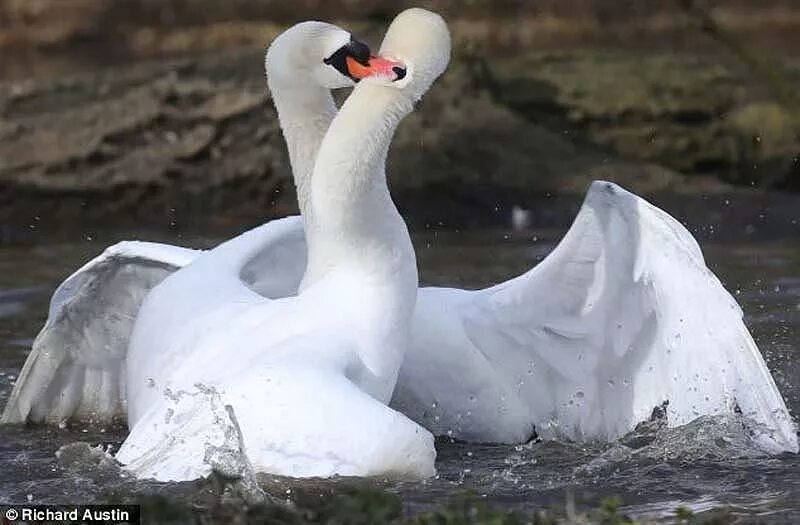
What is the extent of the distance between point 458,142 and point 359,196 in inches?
333

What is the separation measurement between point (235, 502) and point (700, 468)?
2.47 metres

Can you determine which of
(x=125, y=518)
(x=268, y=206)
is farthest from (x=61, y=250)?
(x=125, y=518)

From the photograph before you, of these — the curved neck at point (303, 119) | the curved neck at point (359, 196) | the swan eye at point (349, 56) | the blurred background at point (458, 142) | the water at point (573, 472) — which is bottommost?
the water at point (573, 472)

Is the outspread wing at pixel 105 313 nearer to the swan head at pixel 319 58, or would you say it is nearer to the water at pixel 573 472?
the water at pixel 573 472

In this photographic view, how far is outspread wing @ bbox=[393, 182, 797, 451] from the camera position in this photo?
7.44m

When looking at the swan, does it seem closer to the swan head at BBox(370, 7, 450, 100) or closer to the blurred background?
the swan head at BBox(370, 7, 450, 100)

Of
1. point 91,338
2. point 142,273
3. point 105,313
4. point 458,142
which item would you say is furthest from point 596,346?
point 458,142

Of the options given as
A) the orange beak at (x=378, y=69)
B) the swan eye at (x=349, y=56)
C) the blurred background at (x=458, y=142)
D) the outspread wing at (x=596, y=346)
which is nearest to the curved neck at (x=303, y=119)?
the swan eye at (x=349, y=56)

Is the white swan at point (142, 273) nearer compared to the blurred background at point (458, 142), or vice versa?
the white swan at point (142, 273)

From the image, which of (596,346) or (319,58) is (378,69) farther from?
(596,346)

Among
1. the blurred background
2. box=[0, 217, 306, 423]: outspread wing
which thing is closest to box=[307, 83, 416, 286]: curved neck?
box=[0, 217, 306, 423]: outspread wing

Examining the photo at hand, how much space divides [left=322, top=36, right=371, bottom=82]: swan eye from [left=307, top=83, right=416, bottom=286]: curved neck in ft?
0.48

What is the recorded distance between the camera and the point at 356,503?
523cm

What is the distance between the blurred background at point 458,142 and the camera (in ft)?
49.5
